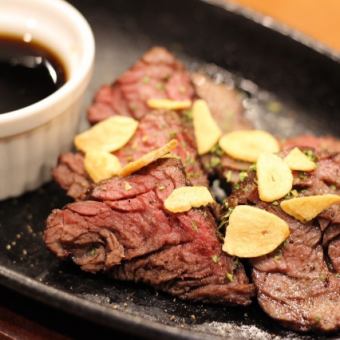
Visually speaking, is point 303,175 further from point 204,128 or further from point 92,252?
point 92,252

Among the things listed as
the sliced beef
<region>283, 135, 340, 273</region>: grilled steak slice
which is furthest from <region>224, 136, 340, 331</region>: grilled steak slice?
the sliced beef

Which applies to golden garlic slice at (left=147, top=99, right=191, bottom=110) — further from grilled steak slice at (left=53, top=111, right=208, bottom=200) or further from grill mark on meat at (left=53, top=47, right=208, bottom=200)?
grilled steak slice at (left=53, top=111, right=208, bottom=200)

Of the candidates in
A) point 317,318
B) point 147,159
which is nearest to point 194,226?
point 147,159

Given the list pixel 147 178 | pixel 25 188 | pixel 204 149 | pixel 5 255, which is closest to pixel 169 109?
pixel 204 149

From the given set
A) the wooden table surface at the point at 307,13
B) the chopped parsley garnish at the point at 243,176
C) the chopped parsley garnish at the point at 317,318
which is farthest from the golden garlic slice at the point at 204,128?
the wooden table surface at the point at 307,13

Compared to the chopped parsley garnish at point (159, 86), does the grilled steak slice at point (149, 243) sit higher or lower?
lower

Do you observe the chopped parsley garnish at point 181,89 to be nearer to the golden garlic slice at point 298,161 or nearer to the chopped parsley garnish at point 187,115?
the chopped parsley garnish at point 187,115

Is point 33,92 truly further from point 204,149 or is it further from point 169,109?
point 204,149
